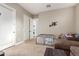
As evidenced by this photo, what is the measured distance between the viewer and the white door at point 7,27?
155 inches

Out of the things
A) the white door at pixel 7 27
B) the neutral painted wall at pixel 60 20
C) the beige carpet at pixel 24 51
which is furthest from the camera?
the neutral painted wall at pixel 60 20

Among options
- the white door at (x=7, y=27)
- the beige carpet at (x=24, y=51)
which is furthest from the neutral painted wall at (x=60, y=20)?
the beige carpet at (x=24, y=51)

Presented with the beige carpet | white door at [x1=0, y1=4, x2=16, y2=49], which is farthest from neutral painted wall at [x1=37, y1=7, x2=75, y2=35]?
the beige carpet

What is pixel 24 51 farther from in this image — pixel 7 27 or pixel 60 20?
pixel 60 20

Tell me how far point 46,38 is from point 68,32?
224 centimetres

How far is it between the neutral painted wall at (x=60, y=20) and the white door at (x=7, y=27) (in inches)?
117

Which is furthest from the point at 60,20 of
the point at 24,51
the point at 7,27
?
the point at 24,51

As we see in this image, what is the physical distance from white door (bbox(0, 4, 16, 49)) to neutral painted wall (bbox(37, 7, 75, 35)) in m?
2.97

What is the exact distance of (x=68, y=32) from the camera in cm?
693

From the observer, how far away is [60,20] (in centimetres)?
708

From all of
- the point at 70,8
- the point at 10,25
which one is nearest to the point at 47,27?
the point at 70,8

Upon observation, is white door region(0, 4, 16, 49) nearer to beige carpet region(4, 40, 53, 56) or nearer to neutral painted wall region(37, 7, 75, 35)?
beige carpet region(4, 40, 53, 56)

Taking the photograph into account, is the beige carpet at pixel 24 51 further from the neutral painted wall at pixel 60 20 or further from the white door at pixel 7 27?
the neutral painted wall at pixel 60 20

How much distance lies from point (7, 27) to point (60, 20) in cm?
407
